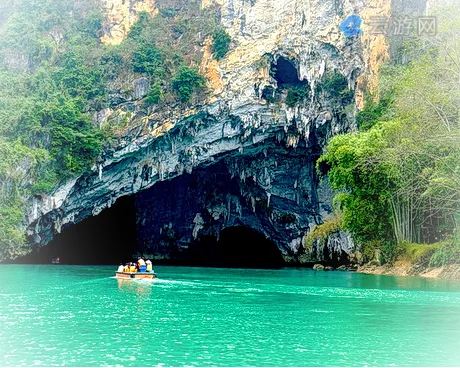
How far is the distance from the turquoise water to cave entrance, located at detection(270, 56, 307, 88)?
19981 mm

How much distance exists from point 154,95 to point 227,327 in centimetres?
2578

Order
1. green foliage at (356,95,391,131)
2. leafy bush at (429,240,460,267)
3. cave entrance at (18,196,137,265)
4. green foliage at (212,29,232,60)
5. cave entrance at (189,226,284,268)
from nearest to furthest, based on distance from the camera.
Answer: leafy bush at (429,240,460,267) < green foliage at (356,95,391,131) < green foliage at (212,29,232,60) < cave entrance at (18,196,137,265) < cave entrance at (189,226,284,268)

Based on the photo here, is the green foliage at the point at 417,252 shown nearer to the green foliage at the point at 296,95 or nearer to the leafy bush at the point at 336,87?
the leafy bush at the point at 336,87

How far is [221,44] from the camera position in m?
37.7

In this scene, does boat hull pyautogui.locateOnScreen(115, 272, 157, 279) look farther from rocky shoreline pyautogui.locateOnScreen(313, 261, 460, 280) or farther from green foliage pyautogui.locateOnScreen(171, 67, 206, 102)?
green foliage pyautogui.locateOnScreen(171, 67, 206, 102)

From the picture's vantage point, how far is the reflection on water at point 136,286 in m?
20.5

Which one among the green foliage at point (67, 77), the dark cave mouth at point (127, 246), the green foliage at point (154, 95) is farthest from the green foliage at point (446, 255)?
the dark cave mouth at point (127, 246)

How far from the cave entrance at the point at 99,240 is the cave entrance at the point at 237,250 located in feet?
19.7

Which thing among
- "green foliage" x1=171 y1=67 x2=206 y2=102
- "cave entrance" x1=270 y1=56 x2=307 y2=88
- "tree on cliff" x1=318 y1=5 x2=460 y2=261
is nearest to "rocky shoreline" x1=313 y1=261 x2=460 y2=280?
"tree on cliff" x1=318 y1=5 x2=460 y2=261

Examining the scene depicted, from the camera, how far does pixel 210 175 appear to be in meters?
45.4

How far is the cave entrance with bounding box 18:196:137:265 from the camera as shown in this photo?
48.5 meters

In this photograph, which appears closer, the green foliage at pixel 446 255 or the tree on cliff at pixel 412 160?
the tree on cliff at pixel 412 160

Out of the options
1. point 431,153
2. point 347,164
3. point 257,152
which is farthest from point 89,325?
point 257,152

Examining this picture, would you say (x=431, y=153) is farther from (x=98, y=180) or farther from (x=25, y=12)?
(x=25, y=12)
